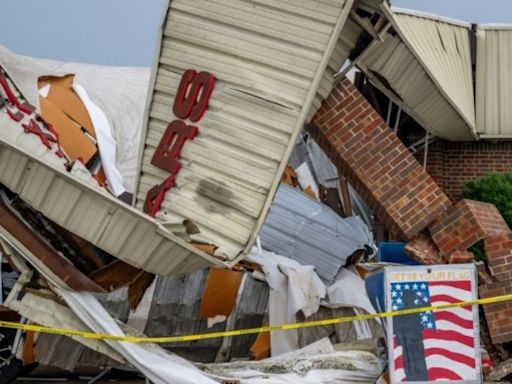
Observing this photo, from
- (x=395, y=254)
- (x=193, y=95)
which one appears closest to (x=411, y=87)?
(x=395, y=254)

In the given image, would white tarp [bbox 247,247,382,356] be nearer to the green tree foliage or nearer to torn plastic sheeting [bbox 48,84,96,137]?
the green tree foliage

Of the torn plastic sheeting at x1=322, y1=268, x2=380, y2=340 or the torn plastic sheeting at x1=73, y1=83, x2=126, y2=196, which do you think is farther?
the torn plastic sheeting at x1=73, y1=83, x2=126, y2=196

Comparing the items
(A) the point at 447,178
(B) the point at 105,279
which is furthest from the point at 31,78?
(A) the point at 447,178

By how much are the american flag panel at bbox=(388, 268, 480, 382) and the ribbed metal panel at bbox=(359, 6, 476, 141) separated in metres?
2.81

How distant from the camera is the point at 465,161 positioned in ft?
48.6

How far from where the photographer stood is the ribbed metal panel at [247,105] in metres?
9.96

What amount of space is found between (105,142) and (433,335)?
6543 millimetres

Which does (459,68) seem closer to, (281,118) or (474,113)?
(474,113)

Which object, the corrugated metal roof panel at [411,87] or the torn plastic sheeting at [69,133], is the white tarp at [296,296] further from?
the torn plastic sheeting at [69,133]

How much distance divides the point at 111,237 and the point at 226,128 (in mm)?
1982

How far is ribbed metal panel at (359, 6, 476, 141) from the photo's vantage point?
11.3 metres

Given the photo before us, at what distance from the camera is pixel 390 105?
1406 cm

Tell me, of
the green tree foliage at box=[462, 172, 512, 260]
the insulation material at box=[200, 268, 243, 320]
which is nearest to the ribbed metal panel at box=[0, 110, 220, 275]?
the insulation material at box=[200, 268, 243, 320]

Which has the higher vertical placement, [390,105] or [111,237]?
[390,105]
